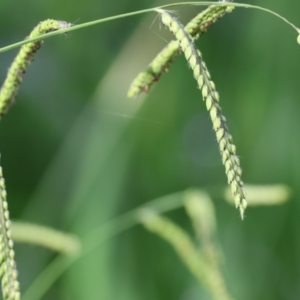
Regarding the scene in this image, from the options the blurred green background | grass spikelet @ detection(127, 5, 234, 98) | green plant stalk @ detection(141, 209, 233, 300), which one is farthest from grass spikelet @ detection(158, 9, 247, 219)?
the blurred green background

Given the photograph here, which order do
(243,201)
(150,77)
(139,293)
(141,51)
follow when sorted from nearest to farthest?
(243,201)
(150,77)
(139,293)
(141,51)

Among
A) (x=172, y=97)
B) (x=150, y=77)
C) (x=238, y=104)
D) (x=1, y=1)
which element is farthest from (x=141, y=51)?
(x=150, y=77)

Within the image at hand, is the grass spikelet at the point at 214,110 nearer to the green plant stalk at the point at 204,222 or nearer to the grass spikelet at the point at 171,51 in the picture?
the grass spikelet at the point at 171,51

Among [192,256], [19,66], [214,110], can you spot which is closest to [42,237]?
[192,256]

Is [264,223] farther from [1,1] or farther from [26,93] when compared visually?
[1,1]

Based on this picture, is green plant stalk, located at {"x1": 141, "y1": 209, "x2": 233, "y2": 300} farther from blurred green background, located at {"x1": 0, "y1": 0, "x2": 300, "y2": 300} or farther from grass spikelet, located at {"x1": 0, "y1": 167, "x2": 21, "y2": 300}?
grass spikelet, located at {"x1": 0, "y1": 167, "x2": 21, "y2": 300}

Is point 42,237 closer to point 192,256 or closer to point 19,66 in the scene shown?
point 192,256
